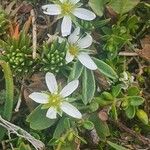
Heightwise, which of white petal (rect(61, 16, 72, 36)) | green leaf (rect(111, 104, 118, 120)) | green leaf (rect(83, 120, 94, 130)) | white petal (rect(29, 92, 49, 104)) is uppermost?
white petal (rect(61, 16, 72, 36))

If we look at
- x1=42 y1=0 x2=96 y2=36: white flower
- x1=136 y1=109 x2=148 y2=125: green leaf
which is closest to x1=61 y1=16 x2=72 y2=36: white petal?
x1=42 y1=0 x2=96 y2=36: white flower

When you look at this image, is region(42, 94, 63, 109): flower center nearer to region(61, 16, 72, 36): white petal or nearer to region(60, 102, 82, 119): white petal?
region(60, 102, 82, 119): white petal

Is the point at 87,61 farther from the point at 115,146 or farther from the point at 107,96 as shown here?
the point at 115,146

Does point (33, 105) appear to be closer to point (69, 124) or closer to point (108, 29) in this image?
point (69, 124)

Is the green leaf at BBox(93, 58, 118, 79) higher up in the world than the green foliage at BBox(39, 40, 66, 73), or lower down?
lower down

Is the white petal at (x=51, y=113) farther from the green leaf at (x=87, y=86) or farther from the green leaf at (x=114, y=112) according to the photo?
the green leaf at (x=114, y=112)

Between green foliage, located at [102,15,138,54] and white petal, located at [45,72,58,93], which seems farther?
green foliage, located at [102,15,138,54]
